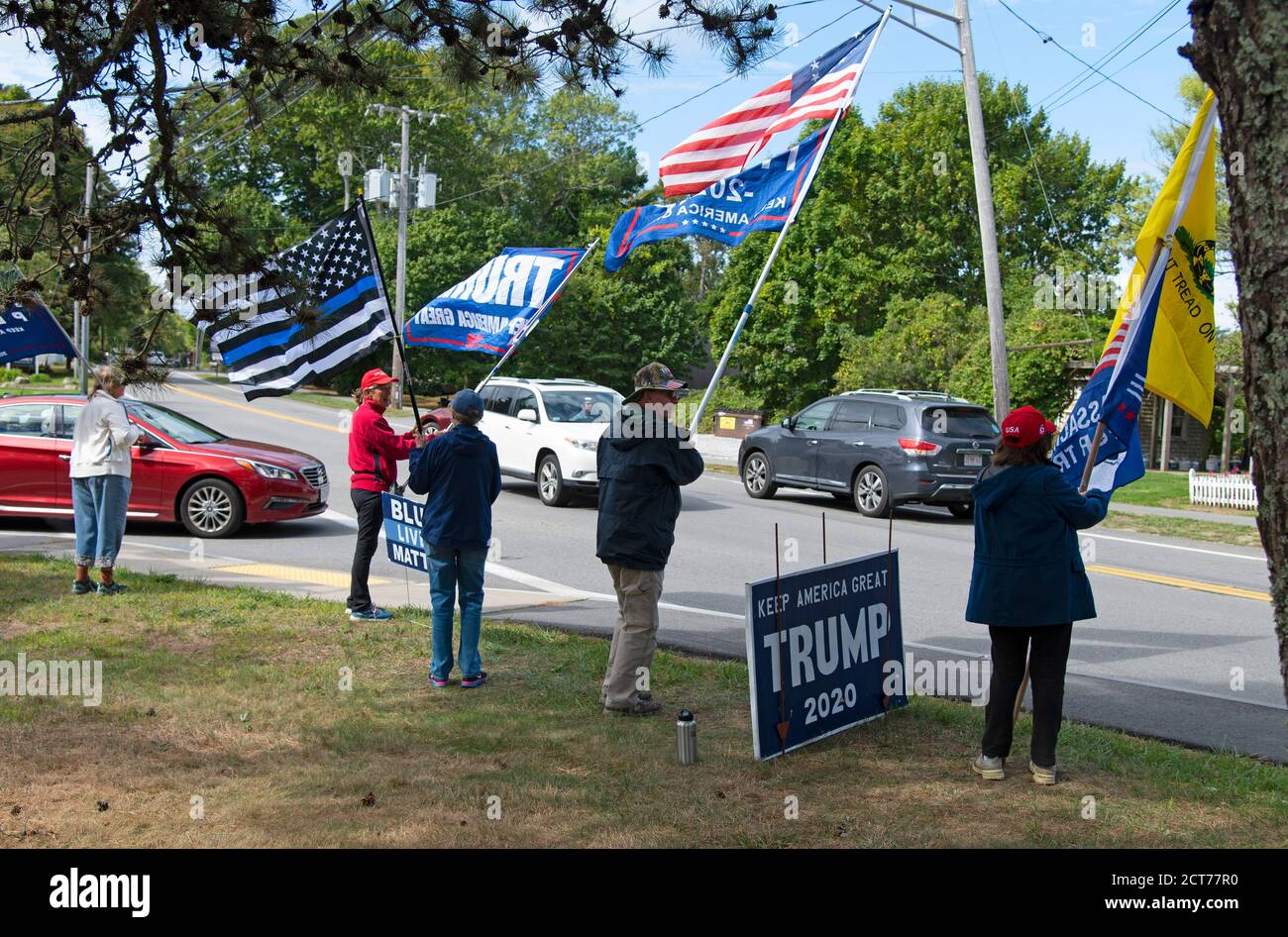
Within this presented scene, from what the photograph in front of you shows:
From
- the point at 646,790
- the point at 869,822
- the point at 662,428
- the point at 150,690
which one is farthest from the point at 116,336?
the point at 869,822

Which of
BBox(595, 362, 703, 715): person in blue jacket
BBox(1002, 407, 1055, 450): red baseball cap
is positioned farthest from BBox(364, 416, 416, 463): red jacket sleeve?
BBox(1002, 407, 1055, 450): red baseball cap

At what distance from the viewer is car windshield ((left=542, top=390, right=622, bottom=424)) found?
18250 mm

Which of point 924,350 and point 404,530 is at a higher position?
point 924,350

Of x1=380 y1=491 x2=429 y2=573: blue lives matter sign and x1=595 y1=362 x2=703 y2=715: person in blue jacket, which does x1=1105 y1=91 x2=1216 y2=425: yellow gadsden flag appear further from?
x1=380 y1=491 x2=429 y2=573: blue lives matter sign

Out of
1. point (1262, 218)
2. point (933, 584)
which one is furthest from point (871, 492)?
point (1262, 218)

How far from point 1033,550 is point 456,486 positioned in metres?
3.50

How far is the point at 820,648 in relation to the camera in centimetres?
645

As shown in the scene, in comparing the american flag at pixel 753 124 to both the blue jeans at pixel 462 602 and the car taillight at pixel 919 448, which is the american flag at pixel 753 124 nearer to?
the blue jeans at pixel 462 602

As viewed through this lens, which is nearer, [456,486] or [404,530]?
[456,486]

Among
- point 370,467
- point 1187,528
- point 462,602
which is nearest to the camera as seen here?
point 462,602

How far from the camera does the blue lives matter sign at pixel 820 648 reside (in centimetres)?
605

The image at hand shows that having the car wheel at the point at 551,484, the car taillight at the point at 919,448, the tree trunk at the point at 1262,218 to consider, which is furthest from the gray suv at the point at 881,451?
the tree trunk at the point at 1262,218

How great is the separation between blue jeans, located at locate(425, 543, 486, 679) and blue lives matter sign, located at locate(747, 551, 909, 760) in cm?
216

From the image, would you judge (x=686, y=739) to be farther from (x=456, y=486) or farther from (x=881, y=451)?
(x=881, y=451)
